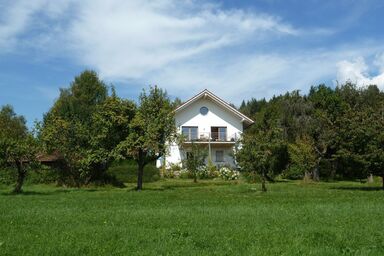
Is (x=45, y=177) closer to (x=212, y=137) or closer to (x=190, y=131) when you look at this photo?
(x=190, y=131)

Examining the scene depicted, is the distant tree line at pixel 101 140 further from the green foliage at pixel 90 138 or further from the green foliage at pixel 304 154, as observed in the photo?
the green foliage at pixel 304 154

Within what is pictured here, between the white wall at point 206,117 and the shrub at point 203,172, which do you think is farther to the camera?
the white wall at point 206,117

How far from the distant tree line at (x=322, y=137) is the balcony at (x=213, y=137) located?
361cm

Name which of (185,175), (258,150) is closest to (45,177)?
(185,175)

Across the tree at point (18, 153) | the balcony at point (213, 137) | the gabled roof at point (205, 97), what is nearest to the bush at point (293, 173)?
the balcony at point (213, 137)

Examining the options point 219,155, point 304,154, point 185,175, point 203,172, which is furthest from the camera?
point 219,155

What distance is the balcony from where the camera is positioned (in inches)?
2375

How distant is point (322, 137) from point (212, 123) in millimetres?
13971

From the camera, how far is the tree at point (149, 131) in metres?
34.2

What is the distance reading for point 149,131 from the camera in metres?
34.2

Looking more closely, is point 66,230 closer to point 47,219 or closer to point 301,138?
point 47,219

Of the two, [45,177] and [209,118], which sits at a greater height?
[209,118]

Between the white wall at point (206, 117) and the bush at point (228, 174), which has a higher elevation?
the white wall at point (206, 117)

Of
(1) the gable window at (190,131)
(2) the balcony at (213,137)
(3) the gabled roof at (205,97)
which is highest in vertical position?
(3) the gabled roof at (205,97)
